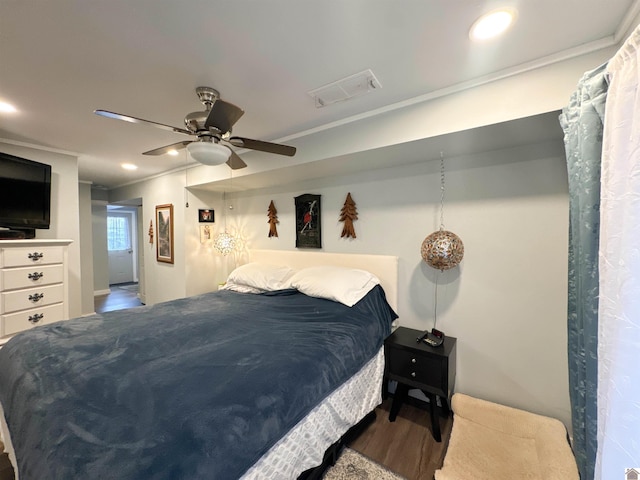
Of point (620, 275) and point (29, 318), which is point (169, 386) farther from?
point (29, 318)

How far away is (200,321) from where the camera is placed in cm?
199

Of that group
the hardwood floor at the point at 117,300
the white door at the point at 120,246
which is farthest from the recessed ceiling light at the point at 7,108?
the white door at the point at 120,246

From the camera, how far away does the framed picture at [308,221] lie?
2.99 meters

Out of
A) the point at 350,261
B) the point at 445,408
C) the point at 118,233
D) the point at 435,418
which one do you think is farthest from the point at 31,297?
the point at 118,233

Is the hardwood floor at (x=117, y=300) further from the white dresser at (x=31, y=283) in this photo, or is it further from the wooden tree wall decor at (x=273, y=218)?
the wooden tree wall decor at (x=273, y=218)

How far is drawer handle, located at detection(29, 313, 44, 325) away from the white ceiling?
1821 mm

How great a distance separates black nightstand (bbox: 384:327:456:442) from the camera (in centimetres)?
182

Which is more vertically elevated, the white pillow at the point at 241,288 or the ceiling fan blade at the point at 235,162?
the ceiling fan blade at the point at 235,162

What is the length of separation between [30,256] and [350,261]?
3047 mm

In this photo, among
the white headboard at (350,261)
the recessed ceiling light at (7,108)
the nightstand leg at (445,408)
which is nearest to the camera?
the recessed ceiling light at (7,108)

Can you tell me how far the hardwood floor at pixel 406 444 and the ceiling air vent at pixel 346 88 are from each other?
2.42 metres

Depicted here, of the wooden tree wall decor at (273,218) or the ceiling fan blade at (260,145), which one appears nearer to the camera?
the ceiling fan blade at (260,145)

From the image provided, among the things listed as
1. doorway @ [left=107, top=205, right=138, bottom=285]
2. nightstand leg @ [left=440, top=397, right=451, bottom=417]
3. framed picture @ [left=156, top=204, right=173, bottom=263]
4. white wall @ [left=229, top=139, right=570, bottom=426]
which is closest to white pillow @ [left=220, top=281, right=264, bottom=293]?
white wall @ [left=229, top=139, right=570, bottom=426]

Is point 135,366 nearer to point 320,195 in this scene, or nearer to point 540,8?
point 320,195
